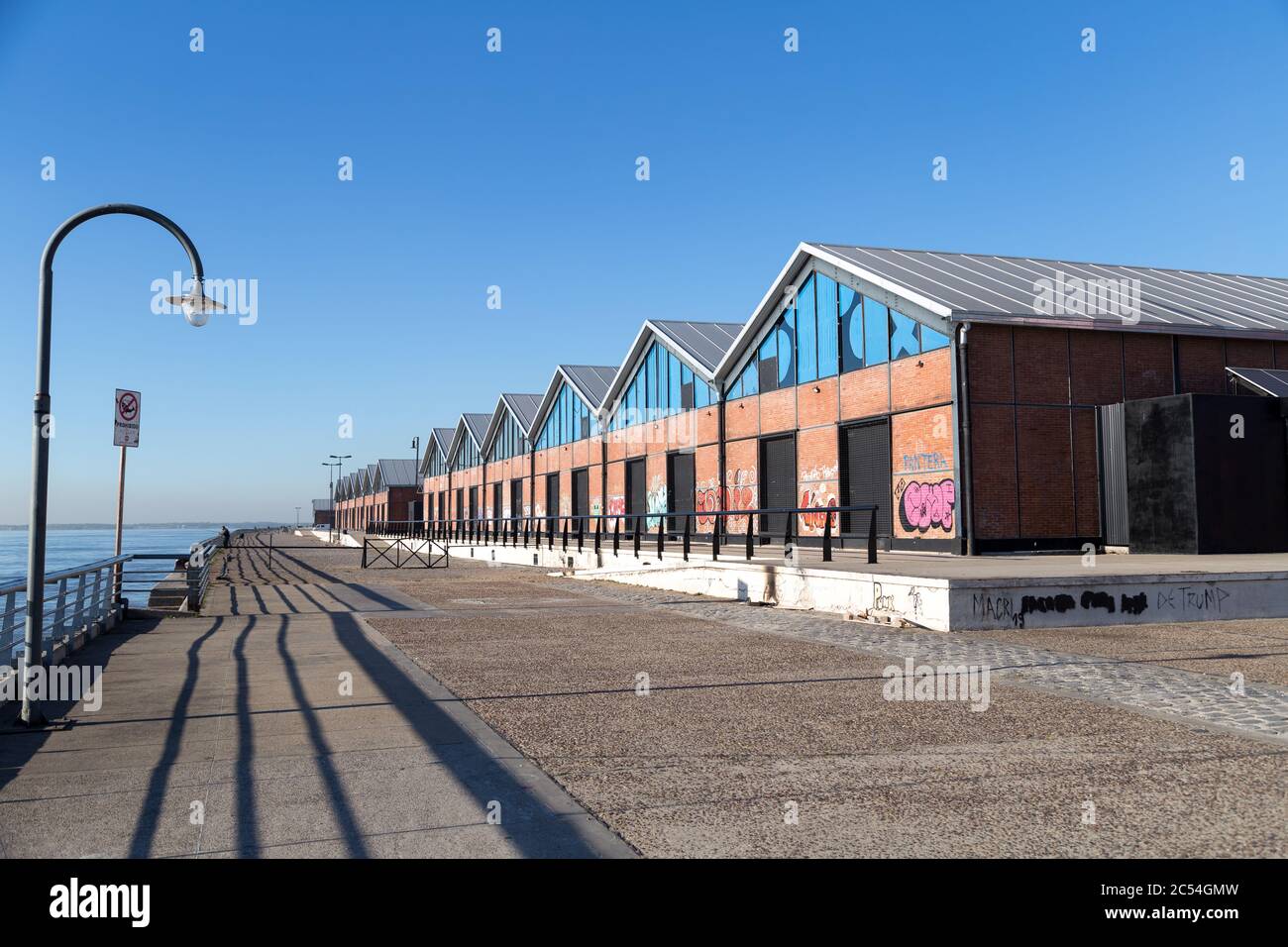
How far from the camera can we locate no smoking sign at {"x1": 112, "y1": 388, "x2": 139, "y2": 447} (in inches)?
481

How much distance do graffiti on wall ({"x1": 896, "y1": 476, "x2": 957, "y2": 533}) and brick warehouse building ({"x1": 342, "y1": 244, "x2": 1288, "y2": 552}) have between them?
0.04 meters

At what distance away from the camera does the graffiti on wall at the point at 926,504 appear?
21547mm

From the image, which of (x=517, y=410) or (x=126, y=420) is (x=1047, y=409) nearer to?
(x=126, y=420)

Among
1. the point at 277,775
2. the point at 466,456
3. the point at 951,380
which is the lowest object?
the point at 277,775

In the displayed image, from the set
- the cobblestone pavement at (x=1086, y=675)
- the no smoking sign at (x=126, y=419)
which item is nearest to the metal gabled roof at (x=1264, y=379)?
the cobblestone pavement at (x=1086, y=675)

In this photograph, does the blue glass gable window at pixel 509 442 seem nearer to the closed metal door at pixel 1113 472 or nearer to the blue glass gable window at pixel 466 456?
the blue glass gable window at pixel 466 456

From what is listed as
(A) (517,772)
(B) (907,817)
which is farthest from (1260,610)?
(A) (517,772)

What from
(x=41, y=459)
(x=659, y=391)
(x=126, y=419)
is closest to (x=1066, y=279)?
(x=659, y=391)

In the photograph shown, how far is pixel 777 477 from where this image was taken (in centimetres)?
2919

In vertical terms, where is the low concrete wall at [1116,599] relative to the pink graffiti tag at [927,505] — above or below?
below

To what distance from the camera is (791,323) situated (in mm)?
28609

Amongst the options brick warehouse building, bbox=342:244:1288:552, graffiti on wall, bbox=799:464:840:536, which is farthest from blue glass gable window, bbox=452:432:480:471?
graffiti on wall, bbox=799:464:840:536

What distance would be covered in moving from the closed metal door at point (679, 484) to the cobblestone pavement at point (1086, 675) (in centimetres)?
2067

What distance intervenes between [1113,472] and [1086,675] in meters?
14.8
